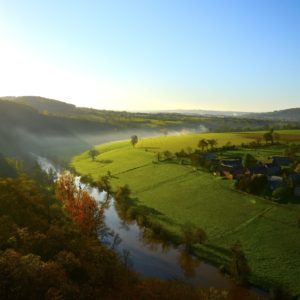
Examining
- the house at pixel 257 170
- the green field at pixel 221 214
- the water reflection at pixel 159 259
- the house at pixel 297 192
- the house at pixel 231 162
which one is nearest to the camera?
the water reflection at pixel 159 259

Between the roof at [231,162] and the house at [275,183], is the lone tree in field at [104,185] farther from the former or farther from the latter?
the house at [275,183]

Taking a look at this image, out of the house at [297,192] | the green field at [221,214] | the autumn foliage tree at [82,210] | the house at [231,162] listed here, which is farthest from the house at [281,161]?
the autumn foliage tree at [82,210]

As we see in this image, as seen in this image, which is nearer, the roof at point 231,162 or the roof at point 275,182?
the roof at point 275,182

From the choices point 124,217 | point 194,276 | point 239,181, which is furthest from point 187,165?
point 194,276

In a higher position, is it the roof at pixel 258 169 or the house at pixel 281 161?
the house at pixel 281 161

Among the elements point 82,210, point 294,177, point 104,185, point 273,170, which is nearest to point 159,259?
point 82,210

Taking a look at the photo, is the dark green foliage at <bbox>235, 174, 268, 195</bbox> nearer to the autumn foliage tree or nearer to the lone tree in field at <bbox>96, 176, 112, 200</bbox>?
the autumn foliage tree

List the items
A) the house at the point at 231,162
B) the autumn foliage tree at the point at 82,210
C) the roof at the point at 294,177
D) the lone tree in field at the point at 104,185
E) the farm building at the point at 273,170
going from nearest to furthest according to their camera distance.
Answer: the autumn foliage tree at the point at 82,210 < the roof at the point at 294,177 < the farm building at the point at 273,170 < the lone tree in field at the point at 104,185 < the house at the point at 231,162

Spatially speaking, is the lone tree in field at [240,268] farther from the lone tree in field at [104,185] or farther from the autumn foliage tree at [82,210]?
the lone tree in field at [104,185]

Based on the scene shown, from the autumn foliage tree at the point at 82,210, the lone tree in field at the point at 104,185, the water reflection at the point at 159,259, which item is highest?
the autumn foliage tree at the point at 82,210

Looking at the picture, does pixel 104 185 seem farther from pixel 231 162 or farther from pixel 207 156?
pixel 231 162
